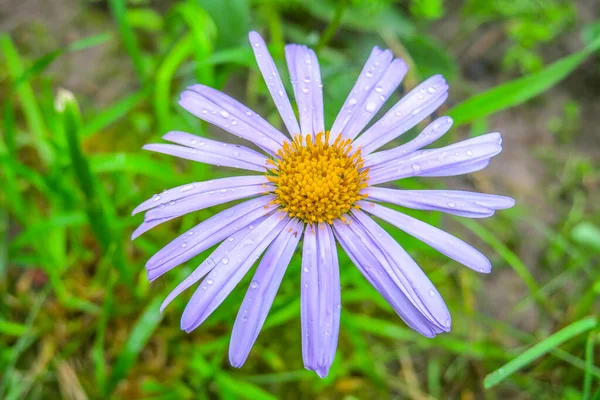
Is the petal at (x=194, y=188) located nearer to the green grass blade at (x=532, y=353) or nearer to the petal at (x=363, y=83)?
the petal at (x=363, y=83)

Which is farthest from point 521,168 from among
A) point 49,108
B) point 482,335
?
point 49,108

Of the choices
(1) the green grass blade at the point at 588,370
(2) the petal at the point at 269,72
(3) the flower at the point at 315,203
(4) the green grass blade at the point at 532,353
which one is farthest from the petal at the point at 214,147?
(1) the green grass blade at the point at 588,370

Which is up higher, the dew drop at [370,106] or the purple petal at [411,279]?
the dew drop at [370,106]

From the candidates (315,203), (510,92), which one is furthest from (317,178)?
(510,92)

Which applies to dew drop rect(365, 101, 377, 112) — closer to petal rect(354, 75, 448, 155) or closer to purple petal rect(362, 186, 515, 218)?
petal rect(354, 75, 448, 155)

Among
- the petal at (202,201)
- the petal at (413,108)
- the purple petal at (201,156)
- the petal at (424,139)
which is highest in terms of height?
the petal at (413,108)

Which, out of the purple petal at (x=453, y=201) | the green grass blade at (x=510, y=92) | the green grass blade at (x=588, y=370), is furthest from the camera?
the green grass blade at (x=510, y=92)

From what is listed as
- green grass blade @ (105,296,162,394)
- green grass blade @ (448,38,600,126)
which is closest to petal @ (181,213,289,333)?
green grass blade @ (105,296,162,394)
